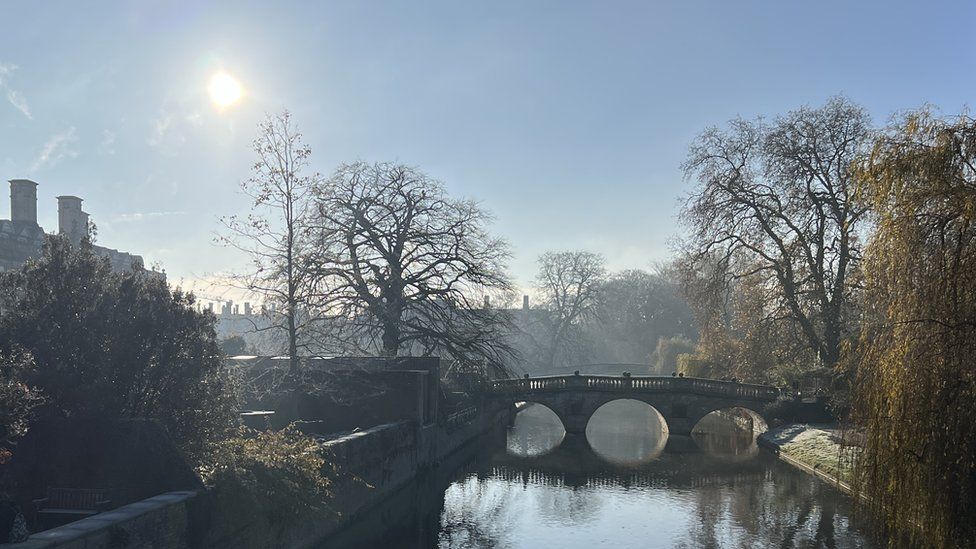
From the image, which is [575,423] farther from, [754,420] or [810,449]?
[810,449]

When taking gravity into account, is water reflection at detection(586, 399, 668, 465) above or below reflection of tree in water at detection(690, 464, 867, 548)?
below

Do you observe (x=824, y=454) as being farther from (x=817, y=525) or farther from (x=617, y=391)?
(x=617, y=391)

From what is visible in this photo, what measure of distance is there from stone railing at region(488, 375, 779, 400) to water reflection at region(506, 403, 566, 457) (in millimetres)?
2329

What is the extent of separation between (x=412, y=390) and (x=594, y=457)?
1015 centimetres

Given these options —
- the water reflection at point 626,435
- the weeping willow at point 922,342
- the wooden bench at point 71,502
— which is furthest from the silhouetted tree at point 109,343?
the water reflection at point 626,435

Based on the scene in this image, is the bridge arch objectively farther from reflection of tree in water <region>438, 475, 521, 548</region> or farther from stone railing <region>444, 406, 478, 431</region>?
reflection of tree in water <region>438, 475, 521, 548</region>

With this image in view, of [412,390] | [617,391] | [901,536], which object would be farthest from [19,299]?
[617,391]

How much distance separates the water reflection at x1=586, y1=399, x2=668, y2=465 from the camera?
96.4ft

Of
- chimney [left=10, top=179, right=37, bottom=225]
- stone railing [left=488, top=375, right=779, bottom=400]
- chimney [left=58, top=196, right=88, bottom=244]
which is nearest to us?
stone railing [left=488, top=375, right=779, bottom=400]

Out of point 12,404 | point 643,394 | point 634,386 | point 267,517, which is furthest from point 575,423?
point 12,404

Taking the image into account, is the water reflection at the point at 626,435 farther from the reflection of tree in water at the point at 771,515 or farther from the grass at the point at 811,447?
the reflection of tree in water at the point at 771,515

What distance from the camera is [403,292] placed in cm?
2811

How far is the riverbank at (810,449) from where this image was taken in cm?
2189

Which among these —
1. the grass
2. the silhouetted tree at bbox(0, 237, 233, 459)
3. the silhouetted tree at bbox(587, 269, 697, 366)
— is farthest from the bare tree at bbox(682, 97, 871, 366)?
the silhouetted tree at bbox(587, 269, 697, 366)
